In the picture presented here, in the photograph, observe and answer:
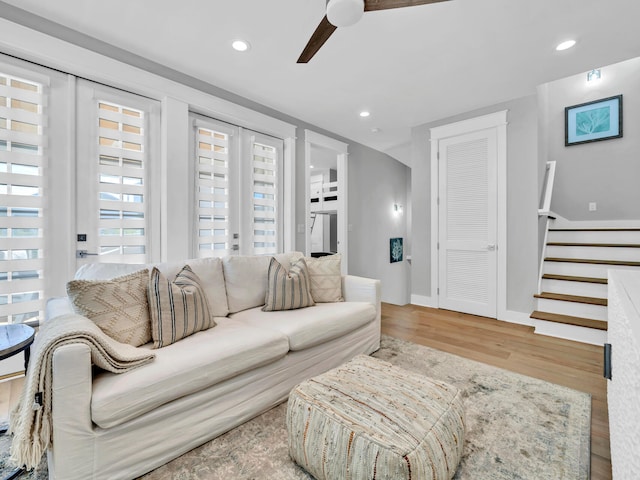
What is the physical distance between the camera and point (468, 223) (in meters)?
3.82

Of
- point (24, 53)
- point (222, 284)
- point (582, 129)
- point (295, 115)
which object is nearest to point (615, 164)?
point (582, 129)

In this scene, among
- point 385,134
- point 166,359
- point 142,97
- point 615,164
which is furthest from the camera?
point 385,134

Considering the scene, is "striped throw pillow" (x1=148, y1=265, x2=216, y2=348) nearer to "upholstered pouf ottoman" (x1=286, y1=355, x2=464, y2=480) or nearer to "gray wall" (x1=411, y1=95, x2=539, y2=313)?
"upholstered pouf ottoman" (x1=286, y1=355, x2=464, y2=480)

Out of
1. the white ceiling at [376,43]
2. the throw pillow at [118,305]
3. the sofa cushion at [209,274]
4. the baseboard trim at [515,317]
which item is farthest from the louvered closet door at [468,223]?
the throw pillow at [118,305]

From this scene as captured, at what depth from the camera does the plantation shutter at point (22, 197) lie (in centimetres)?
204

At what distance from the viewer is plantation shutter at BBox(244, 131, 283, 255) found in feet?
11.8

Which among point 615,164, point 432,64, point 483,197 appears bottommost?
point 483,197

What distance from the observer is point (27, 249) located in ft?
6.99

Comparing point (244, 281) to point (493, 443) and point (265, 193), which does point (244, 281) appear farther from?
point (493, 443)

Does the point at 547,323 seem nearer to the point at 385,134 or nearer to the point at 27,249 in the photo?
the point at 385,134

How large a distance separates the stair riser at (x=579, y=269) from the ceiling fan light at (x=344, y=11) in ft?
12.2

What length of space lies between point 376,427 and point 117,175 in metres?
2.75

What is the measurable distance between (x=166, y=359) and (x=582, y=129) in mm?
6189

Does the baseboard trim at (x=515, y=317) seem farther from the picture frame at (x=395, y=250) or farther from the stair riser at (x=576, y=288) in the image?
the picture frame at (x=395, y=250)
